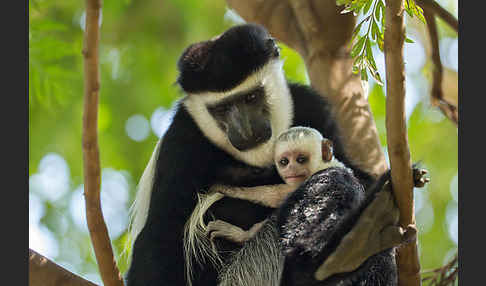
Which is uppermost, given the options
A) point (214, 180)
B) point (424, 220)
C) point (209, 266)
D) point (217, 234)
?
point (214, 180)

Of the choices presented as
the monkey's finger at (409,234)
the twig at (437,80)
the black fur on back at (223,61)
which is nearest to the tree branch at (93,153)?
the black fur on back at (223,61)

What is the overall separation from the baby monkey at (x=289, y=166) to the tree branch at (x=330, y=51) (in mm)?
676

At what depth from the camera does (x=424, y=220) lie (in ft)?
20.1

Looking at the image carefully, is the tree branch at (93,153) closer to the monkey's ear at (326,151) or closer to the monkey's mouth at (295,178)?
the monkey's mouth at (295,178)

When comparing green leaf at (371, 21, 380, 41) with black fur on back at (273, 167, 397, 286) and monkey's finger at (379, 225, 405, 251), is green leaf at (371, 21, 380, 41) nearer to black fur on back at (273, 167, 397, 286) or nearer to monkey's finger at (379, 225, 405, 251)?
black fur on back at (273, 167, 397, 286)

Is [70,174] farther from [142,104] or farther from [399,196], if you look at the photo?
[399,196]

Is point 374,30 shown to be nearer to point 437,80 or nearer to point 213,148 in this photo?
point 213,148

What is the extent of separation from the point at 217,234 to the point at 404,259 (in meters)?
0.91

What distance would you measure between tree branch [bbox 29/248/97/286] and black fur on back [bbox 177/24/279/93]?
1.15 metres

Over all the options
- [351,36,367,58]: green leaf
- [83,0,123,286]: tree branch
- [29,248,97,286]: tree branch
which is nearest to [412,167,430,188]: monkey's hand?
[351,36,367,58]: green leaf

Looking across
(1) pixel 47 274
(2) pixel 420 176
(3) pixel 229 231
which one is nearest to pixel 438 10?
(2) pixel 420 176

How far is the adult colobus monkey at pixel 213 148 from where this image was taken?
2.72 metres

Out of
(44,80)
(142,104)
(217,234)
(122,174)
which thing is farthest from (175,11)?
(217,234)

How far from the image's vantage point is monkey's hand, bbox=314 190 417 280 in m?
2.05
